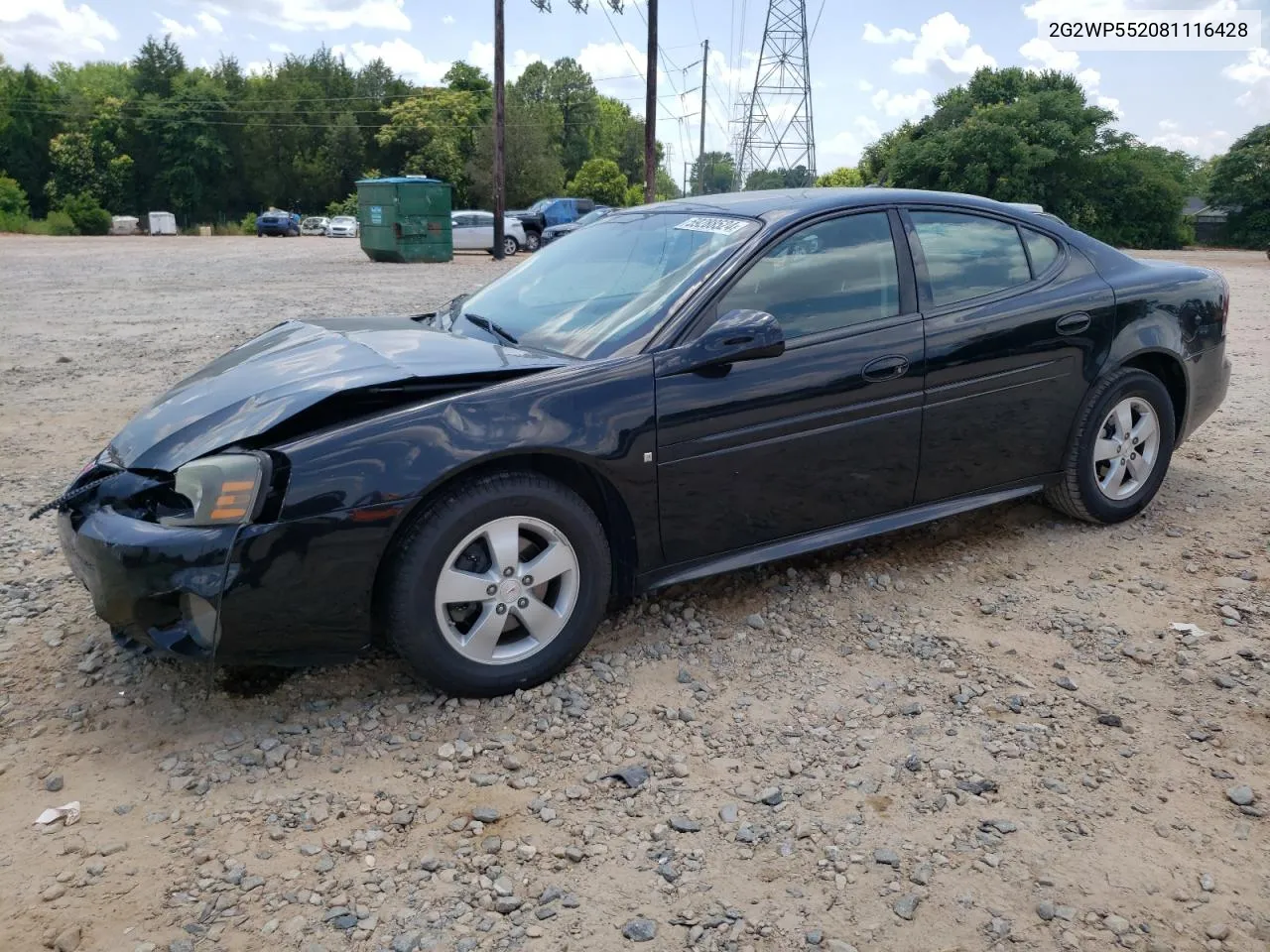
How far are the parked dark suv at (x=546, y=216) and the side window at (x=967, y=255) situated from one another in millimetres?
27990

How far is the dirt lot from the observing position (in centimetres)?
245

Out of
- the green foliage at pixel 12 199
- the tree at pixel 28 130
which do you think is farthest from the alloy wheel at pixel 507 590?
the tree at pixel 28 130

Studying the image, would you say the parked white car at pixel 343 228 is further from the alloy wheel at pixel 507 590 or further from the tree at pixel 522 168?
the alloy wheel at pixel 507 590

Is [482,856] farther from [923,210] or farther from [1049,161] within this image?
[1049,161]

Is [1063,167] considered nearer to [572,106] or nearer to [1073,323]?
[1073,323]

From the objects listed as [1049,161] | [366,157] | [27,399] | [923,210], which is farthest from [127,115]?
[923,210]

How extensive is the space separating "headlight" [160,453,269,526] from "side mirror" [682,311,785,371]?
4.68 feet

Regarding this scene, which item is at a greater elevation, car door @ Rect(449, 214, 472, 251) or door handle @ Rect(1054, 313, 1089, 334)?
car door @ Rect(449, 214, 472, 251)

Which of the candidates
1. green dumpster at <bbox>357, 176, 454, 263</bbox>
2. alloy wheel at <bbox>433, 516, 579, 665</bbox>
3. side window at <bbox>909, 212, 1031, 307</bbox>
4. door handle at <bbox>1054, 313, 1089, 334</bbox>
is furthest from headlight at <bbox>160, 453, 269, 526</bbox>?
green dumpster at <bbox>357, 176, 454, 263</bbox>

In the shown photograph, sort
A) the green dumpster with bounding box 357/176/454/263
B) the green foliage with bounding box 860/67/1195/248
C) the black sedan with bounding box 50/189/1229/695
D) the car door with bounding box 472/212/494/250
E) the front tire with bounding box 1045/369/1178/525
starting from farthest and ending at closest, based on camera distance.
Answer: the green foliage with bounding box 860/67/1195/248
the car door with bounding box 472/212/494/250
the green dumpster with bounding box 357/176/454/263
the front tire with bounding box 1045/369/1178/525
the black sedan with bounding box 50/189/1229/695

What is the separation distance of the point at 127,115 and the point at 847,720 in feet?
254

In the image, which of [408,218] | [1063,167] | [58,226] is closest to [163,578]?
[408,218]

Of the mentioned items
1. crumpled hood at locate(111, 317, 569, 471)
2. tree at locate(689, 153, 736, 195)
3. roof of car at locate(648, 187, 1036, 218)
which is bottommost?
crumpled hood at locate(111, 317, 569, 471)

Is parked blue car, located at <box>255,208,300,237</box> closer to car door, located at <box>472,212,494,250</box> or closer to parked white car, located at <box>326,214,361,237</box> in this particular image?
parked white car, located at <box>326,214,361,237</box>
